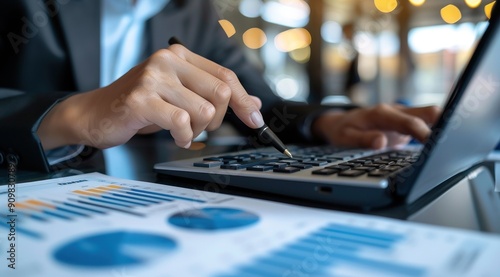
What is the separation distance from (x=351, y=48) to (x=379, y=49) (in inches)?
17.1

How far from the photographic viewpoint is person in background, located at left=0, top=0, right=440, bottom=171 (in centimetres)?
42

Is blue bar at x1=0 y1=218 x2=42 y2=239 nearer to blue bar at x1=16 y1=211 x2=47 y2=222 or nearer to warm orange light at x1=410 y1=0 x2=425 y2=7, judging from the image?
blue bar at x1=16 y1=211 x2=47 y2=222

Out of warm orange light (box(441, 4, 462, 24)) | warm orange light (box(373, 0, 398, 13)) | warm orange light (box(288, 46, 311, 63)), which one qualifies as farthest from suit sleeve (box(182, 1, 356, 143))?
warm orange light (box(441, 4, 462, 24))

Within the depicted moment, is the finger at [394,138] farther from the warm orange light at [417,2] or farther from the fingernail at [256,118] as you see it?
the warm orange light at [417,2]

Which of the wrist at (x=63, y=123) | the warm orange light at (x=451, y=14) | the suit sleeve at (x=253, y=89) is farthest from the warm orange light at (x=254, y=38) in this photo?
the wrist at (x=63, y=123)

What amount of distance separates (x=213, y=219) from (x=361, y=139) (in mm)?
438

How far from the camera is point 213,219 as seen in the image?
0.23 metres

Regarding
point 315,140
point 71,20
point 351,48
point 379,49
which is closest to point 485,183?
point 315,140

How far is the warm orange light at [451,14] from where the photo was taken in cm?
379

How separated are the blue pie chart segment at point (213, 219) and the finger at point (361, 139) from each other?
0.38m

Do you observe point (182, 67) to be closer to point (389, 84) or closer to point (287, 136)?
point (287, 136)

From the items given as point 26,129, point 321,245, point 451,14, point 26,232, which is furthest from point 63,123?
point 451,14

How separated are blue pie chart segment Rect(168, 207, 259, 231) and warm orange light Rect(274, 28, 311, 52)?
343 centimetres

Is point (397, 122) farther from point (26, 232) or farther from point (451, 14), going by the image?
point (451, 14)
